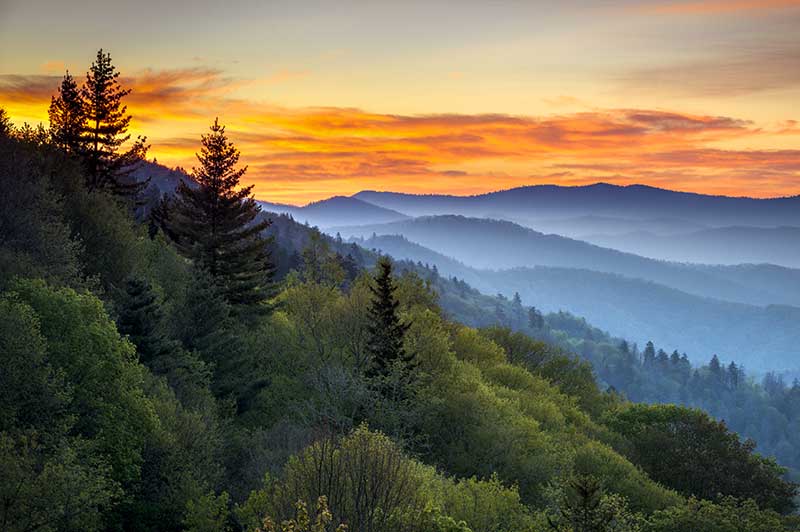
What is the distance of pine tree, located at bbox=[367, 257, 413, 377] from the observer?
44.6m

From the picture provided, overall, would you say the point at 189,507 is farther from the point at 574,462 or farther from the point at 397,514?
the point at 574,462

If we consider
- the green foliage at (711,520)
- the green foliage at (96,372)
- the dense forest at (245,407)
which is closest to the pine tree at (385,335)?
the dense forest at (245,407)

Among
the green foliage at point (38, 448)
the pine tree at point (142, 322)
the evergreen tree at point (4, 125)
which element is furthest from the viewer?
the evergreen tree at point (4, 125)

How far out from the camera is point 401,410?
130 ft

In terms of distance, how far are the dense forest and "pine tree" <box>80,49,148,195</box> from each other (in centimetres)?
18

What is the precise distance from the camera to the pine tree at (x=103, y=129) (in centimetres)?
5362

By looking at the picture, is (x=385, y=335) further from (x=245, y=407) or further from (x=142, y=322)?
(x=142, y=322)

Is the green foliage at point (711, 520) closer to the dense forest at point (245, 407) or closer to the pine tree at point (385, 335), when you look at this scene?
the dense forest at point (245, 407)

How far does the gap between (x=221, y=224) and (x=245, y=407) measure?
17176mm

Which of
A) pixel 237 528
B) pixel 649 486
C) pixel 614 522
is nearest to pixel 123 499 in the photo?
pixel 237 528

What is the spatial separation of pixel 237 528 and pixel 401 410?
43.4 ft

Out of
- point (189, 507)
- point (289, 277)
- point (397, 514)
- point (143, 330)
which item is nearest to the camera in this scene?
point (397, 514)

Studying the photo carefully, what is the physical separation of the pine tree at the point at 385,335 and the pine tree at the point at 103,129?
932 inches

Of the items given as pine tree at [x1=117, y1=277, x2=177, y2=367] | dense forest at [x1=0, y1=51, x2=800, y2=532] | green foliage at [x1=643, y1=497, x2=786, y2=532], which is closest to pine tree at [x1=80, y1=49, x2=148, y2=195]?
dense forest at [x1=0, y1=51, x2=800, y2=532]
